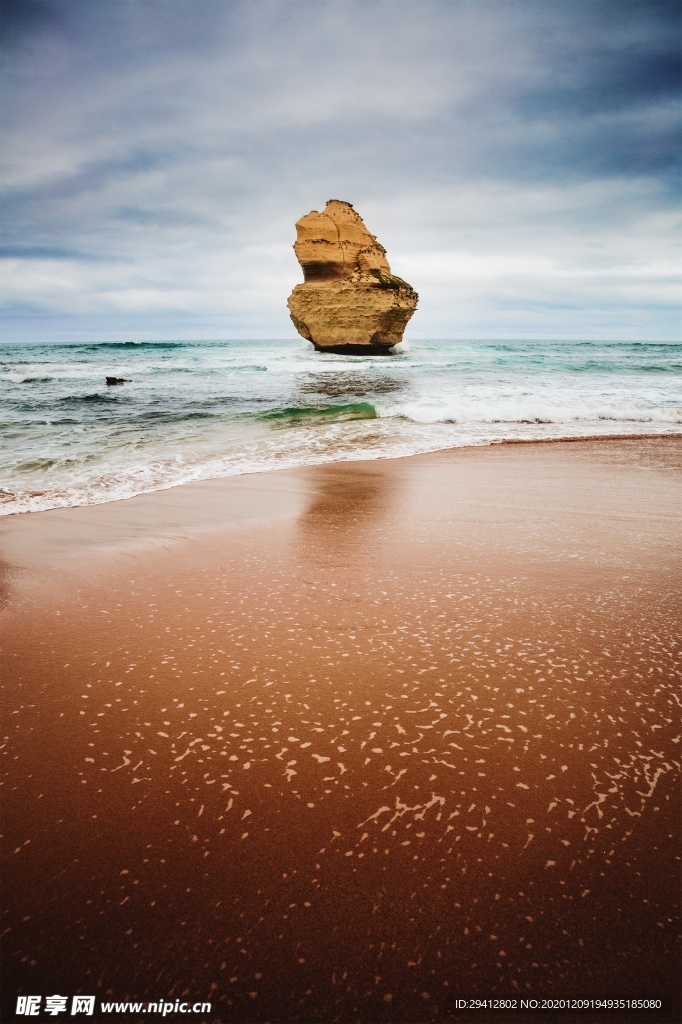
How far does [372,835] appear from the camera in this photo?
49.3 inches

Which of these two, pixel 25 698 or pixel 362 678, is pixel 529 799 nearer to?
pixel 362 678

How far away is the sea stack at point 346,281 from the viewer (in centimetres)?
2744

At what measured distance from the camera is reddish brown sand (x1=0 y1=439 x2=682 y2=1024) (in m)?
1.01

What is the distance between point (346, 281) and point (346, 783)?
96.5 ft

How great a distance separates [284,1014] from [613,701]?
4.25ft

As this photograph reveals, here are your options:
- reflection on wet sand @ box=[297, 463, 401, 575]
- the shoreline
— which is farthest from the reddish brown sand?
the shoreline

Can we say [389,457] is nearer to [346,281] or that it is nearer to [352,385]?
[352,385]

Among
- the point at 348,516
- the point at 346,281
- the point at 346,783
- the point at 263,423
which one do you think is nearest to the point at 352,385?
the point at 263,423

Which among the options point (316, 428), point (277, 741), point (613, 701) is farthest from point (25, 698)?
point (316, 428)

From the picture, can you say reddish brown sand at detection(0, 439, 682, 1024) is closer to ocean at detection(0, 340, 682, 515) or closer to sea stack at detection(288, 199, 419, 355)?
ocean at detection(0, 340, 682, 515)

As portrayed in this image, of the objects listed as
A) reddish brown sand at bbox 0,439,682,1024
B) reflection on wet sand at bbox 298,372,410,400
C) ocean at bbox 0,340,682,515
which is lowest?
reddish brown sand at bbox 0,439,682,1024

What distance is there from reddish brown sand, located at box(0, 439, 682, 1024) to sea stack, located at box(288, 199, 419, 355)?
27530 millimetres

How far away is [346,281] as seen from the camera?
27.6m

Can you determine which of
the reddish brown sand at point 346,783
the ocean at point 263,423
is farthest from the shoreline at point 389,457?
the reddish brown sand at point 346,783
